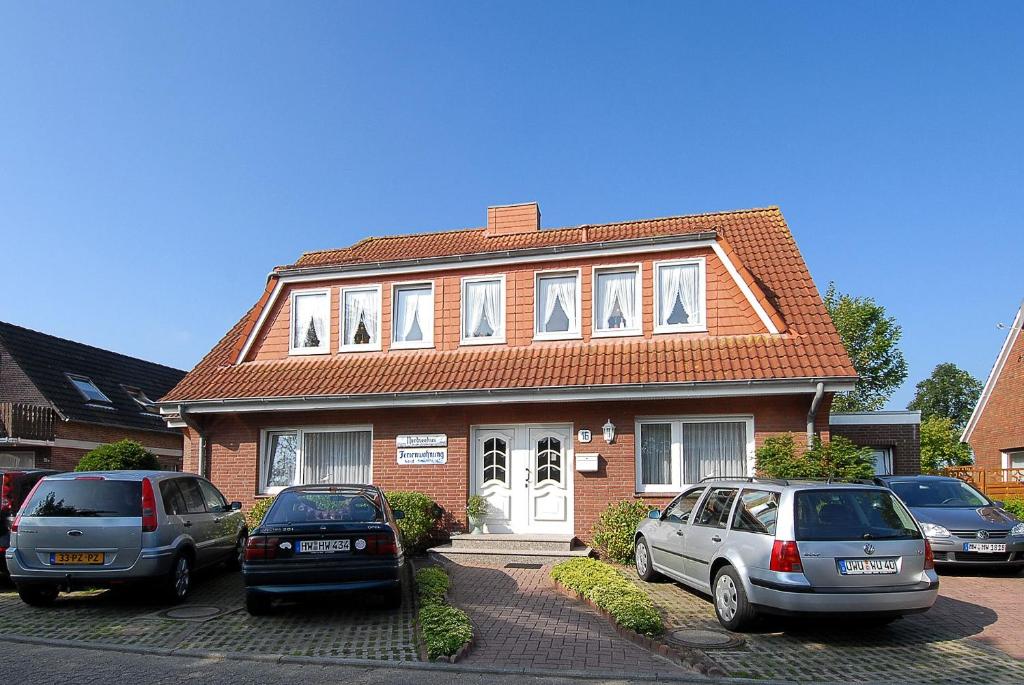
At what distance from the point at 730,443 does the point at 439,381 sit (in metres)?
5.12

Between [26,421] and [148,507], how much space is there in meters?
15.0

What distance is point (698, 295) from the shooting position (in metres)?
14.6

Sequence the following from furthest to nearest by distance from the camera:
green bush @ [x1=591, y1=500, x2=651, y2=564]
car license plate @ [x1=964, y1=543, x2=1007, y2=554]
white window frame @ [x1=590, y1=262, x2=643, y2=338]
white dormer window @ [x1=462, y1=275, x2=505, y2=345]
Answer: white dormer window @ [x1=462, y1=275, x2=505, y2=345] < white window frame @ [x1=590, y1=262, x2=643, y2=338] < green bush @ [x1=591, y1=500, x2=651, y2=564] < car license plate @ [x1=964, y1=543, x2=1007, y2=554]

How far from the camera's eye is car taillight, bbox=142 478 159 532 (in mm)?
9310

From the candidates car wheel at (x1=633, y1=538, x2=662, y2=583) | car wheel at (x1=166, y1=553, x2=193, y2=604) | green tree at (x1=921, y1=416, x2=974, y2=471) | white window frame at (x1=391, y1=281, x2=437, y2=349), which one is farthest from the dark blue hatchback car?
green tree at (x1=921, y1=416, x2=974, y2=471)

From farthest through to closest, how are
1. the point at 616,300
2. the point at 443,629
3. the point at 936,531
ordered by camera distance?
the point at 616,300 → the point at 936,531 → the point at 443,629

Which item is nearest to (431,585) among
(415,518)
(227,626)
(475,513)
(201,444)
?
(227,626)

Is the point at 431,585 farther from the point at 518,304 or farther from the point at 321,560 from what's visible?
the point at 518,304

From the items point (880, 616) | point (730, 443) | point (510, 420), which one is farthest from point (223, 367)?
point (880, 616)

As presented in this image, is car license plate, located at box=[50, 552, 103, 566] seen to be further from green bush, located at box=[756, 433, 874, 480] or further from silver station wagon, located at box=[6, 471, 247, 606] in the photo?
green bush, located at box=[756, 433, 874, 480]

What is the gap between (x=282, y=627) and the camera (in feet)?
28.1

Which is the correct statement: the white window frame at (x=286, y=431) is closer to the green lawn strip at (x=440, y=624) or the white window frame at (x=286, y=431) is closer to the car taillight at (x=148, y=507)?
the car taillight at (x=148, y=507)

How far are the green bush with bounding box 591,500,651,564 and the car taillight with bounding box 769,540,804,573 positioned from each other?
16.6 feet

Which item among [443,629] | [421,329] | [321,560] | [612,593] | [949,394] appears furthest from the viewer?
[949,394]
